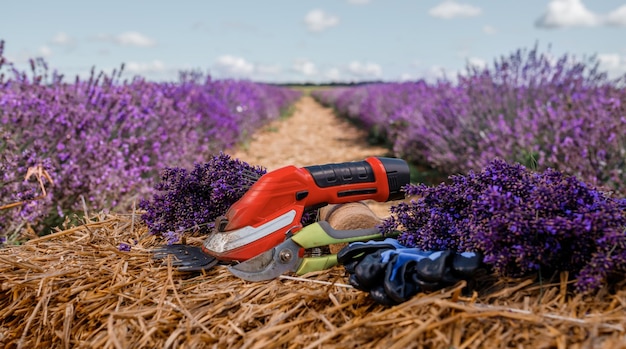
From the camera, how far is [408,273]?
1.88 metres

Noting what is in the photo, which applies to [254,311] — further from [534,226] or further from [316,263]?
[534,226]

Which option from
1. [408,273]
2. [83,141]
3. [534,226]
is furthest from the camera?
[83,141]

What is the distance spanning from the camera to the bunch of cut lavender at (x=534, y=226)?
172cm

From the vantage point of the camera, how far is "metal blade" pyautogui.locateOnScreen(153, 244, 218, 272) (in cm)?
228

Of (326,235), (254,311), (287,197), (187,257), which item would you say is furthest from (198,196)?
(254,311)

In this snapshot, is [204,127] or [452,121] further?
[204,127]

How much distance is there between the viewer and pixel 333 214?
8.54 ft

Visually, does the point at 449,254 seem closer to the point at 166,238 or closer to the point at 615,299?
the point at 615,299

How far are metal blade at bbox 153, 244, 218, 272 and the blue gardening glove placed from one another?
70 cm

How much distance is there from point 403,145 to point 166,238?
290 inches

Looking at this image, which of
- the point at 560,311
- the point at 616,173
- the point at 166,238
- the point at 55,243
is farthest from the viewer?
the point at 616,173

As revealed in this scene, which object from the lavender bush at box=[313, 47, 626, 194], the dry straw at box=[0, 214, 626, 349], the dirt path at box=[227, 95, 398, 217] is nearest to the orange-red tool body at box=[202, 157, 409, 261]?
the dry straw at box=[0, 214, 626, 349]

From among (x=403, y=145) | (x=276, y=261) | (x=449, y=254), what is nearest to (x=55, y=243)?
(x=276, y=261)

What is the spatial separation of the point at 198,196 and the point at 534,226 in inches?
65.1
